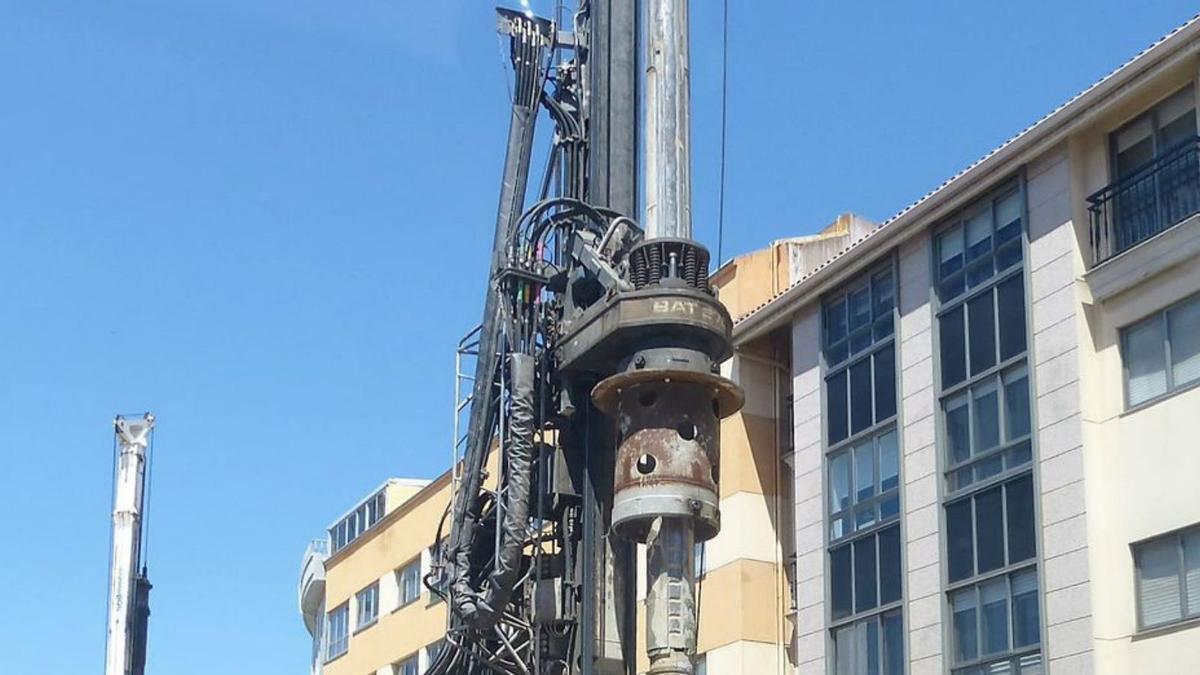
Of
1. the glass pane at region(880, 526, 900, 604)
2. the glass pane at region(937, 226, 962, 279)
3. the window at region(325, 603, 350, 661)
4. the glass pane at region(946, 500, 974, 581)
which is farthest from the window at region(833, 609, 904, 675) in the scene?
the window at region(325, 603, 350, 661)

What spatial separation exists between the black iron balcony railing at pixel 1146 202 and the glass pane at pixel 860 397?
533 cm

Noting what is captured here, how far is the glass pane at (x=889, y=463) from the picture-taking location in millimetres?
31422

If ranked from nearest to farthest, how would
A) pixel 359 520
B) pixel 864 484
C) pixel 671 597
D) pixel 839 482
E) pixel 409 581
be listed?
pixel 671 597, pixel 864 484, pixel 839 482, pixel 409 581, pixel 359 520

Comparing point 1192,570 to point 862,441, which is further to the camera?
point 862,441

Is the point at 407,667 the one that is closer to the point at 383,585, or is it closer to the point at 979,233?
the point at 383,585

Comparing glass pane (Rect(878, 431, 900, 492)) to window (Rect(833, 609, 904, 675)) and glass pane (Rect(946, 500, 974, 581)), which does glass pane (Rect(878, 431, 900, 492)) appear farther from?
window (Rect(833, 609, 904, 675))

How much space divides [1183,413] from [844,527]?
7418 millimetres

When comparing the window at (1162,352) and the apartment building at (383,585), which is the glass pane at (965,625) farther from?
the apartment building at (383,585)

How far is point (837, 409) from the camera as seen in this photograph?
3338 cm

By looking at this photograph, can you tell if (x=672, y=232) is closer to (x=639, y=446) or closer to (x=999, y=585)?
Result: (x=639, y=446)

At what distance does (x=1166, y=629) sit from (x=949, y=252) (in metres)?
7.42

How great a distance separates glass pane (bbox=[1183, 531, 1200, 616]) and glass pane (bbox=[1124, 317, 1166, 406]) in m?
2.16

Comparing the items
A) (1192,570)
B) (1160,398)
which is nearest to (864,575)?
(1160,398)

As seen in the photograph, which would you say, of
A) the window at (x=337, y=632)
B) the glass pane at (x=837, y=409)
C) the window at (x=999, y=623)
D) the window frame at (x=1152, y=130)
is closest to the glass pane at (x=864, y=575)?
the glass pane at (x=837, y=409)
